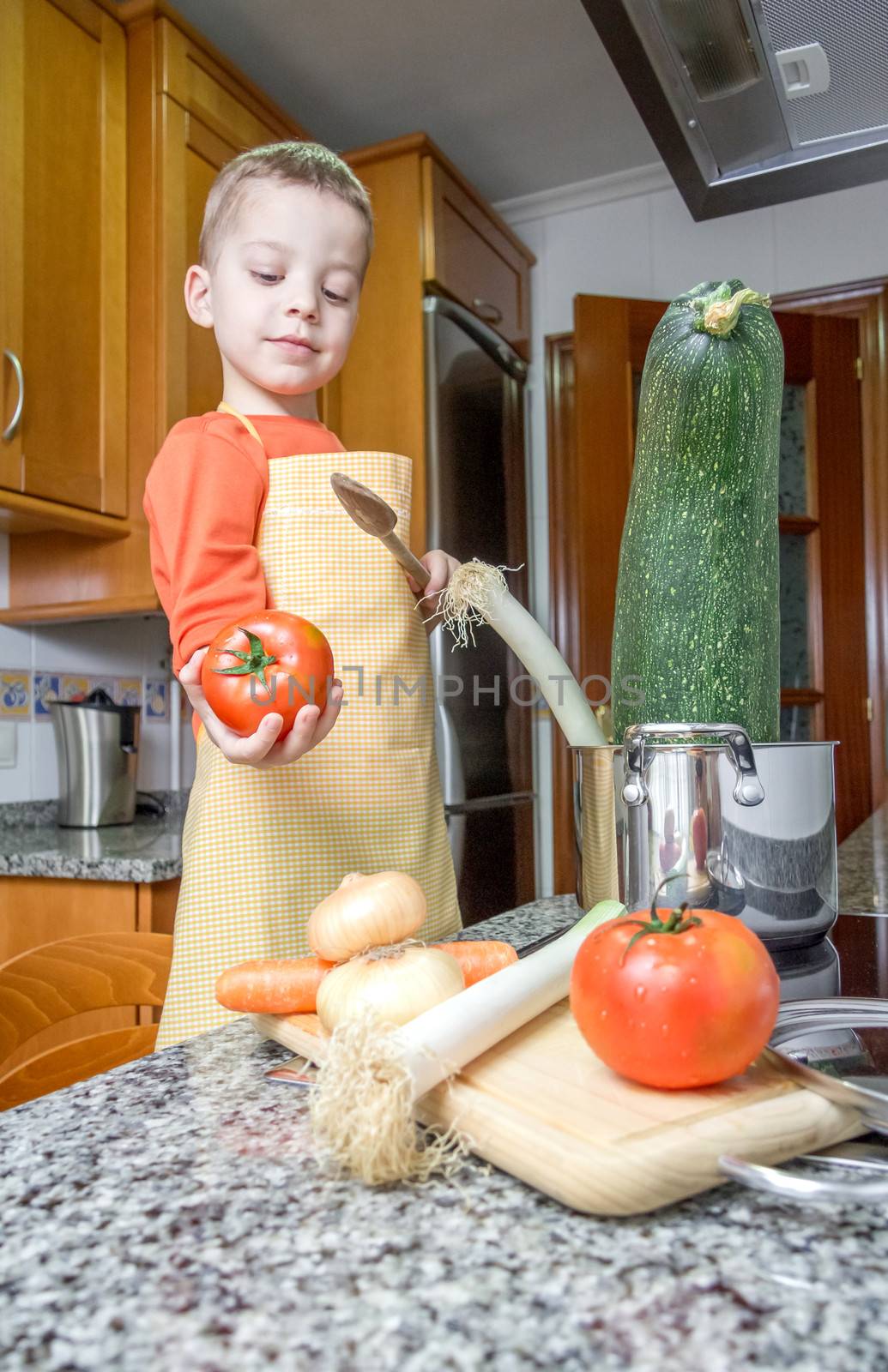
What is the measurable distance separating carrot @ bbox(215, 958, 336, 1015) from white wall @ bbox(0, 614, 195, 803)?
4.66 ft

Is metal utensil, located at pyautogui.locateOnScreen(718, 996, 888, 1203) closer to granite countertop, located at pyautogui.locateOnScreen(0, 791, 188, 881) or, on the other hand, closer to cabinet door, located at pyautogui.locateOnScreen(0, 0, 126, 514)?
granite countertop, located at pyautogui.locateOnScreen(0, 791, 188, 881)

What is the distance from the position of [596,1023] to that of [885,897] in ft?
2.26

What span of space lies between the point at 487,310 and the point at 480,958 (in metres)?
2.14

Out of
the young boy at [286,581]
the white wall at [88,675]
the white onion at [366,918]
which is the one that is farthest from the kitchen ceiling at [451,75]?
the white onion at [366,918]

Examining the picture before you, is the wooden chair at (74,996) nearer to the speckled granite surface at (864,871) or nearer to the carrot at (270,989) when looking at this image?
the carrot at (270,989)

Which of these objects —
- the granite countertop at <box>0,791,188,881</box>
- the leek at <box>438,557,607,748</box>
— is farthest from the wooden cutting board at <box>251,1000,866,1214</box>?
the granite countertop at <box>0,791,188,881</box>

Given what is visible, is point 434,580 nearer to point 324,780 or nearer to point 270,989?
point 324,780

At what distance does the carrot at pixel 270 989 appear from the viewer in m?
0.50

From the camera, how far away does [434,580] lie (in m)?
0.85

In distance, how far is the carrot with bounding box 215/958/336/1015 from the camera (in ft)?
1.63

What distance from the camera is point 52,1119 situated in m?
0.43

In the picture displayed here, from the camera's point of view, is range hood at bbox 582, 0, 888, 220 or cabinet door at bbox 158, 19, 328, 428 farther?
cabinet door at bbox 158, 19, 328, 428

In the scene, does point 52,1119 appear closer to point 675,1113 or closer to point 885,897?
point 675,1113

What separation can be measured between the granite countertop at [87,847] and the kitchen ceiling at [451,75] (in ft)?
5.03
